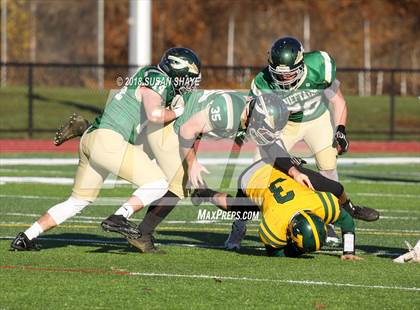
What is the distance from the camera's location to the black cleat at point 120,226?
8625mm

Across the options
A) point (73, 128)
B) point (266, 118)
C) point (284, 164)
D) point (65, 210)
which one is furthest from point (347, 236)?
point (73, 128)

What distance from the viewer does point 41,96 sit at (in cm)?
2936

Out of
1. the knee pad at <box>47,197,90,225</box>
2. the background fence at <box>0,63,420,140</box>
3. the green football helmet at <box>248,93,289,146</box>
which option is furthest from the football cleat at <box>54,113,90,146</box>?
the background fence at <box>0,63,420,140</box>

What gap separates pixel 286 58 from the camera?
9375 millimetres

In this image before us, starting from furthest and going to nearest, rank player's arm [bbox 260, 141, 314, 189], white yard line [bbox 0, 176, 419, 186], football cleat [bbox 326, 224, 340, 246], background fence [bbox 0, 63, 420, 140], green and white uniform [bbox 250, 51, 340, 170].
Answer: background fence [bbox 0, 63, 420, 140] < white yard line [bbox 0, 176, 419, 186] < green and white uniform [bbox 250, 51, 340, 170] < football cleat [bbox 326, 224, 340, 246] < player's arm [bbox 260, 141, 314, 189]

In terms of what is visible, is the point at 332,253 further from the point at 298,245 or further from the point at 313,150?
the point at 313,150

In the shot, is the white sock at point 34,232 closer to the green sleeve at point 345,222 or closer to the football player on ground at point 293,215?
the football player on ground at point 293,215

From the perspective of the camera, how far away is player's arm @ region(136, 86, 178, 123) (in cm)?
885

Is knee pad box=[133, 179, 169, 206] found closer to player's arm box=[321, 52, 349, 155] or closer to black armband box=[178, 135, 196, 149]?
black armband box=[178, 135, 196, 149]

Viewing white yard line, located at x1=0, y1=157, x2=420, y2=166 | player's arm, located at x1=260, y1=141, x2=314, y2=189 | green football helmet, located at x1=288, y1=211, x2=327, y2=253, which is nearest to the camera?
green football helmet, located at x1=288, y1=211, x2=327, y2=253

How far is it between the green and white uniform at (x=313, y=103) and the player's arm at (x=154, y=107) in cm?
121

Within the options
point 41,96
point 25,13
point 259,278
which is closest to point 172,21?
point 25,13

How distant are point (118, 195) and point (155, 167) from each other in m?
5.18

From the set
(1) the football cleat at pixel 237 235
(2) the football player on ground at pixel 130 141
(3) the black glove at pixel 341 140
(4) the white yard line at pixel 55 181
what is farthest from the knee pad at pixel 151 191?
(4) the white yard line at pixel 55 181
